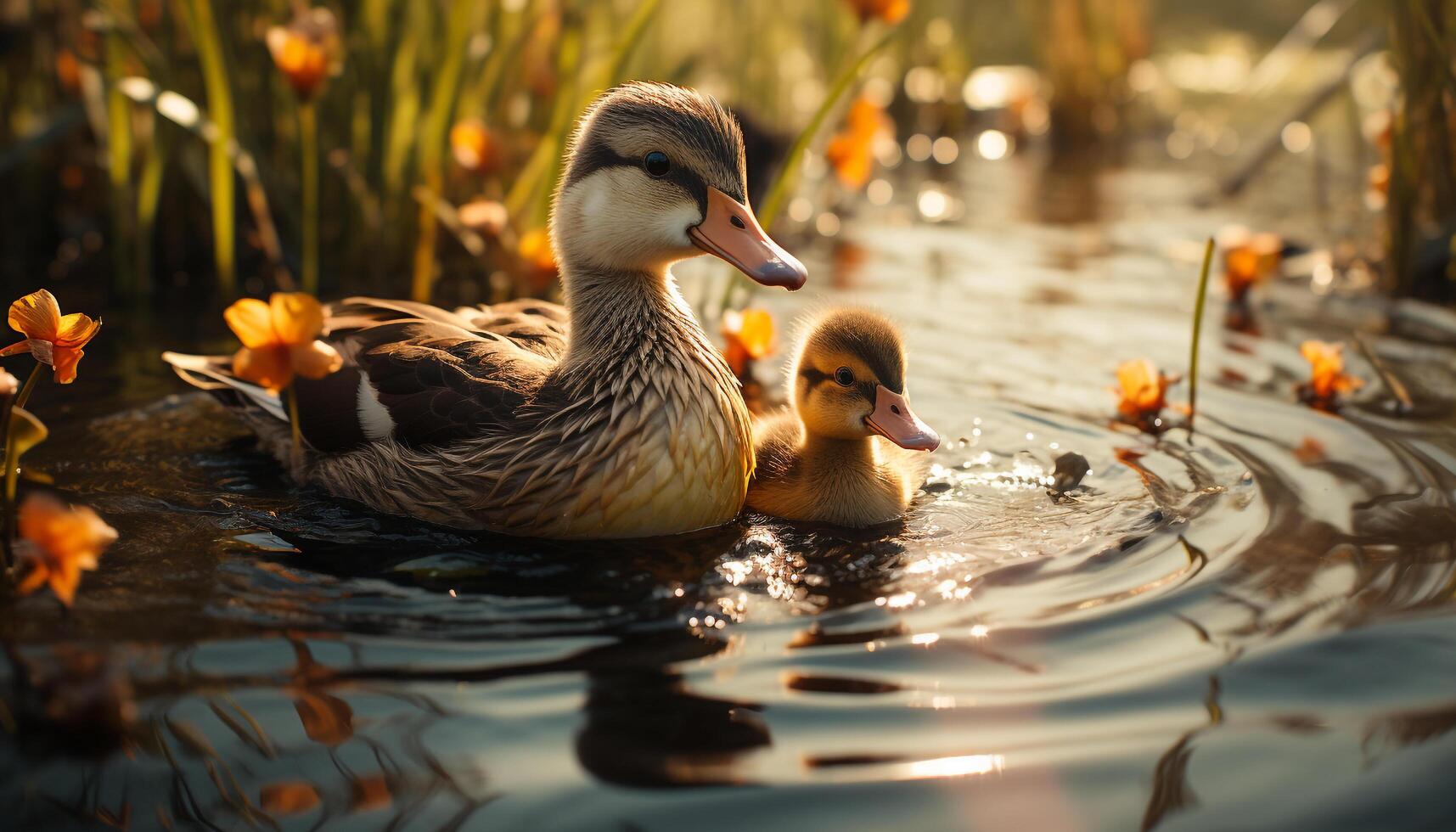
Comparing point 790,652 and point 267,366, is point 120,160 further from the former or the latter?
point 790,652

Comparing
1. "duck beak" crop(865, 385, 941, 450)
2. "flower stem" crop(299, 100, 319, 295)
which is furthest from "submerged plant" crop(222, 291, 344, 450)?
"flower stem" crop(299, 100, 319, 295)

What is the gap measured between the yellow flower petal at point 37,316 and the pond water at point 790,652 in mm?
610

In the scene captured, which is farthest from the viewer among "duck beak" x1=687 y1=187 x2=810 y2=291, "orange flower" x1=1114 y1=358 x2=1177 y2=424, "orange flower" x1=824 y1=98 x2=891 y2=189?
"orange flower" x1=824 y1=98 x2=891 y2=189

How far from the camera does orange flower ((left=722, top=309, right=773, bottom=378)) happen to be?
5.06 metres

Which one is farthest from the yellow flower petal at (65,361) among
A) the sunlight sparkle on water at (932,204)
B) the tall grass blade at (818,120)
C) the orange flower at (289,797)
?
the sunlight sparkle on water at (932,204)

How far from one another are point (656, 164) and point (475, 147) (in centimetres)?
237

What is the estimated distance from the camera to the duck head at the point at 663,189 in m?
3.94

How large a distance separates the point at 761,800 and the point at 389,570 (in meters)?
1.44

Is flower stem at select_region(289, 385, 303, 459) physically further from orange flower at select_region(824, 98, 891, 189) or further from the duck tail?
orange flower at select_region(824, 98, 891, 189)

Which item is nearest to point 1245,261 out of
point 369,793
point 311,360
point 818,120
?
point 818,120

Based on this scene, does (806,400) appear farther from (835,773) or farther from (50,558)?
(50,558)

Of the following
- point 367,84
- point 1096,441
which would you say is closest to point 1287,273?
point 1096,441

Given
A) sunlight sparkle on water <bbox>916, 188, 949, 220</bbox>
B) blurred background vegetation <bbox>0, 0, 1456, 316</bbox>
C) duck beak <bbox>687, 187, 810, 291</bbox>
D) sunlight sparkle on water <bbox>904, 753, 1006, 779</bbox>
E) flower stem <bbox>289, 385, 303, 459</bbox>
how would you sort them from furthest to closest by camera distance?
sunlight sparkle on water <bbox>916, 188, 949, 220</bbox> < blurred background vegetation <bbox>0, 0, 1456, 316</bbox> < flower stem <bbox>289, 385, 303, 459</bbox> < duck beak <bbox>687, 187, 810, 291</bbox> < sunlight sparkle on water <bbox>904, 753, 1006, 779</bbox>

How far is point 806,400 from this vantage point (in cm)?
438
